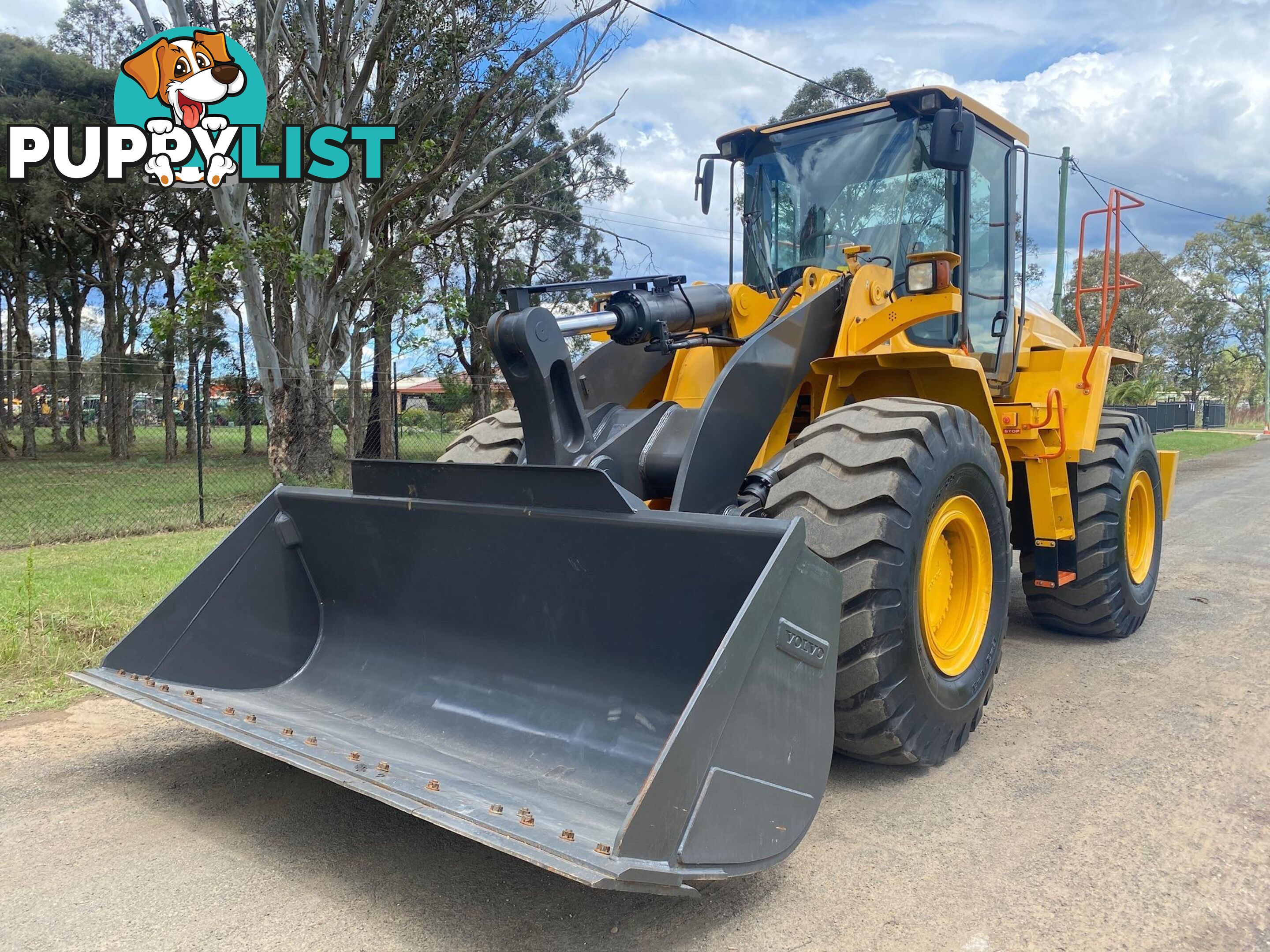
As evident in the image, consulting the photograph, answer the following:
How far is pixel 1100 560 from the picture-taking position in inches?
218

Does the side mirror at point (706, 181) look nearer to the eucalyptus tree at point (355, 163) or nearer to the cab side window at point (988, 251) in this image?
the cab side window at point (988, 251)

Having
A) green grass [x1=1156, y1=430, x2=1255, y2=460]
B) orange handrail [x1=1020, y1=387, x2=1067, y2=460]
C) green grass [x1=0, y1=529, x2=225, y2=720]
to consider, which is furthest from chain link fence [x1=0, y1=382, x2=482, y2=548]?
green grass [x1=1156, y1=430, x2=1255, y2=460]

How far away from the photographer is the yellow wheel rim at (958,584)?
3797 mm

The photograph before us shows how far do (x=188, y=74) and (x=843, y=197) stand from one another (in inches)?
390

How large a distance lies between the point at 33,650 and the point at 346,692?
2258 mm

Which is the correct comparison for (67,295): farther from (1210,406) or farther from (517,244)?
(1210,406)

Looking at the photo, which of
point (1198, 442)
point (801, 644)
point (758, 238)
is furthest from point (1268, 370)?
point (801, 644)

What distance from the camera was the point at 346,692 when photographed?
156 inches

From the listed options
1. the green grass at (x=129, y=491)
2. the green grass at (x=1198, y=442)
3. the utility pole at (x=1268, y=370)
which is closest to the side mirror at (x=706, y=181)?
the green grass at (x=129, y=491)

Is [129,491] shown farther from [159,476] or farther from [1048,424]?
[1048,424]

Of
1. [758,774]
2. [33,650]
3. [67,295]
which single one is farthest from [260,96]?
[67,295]
